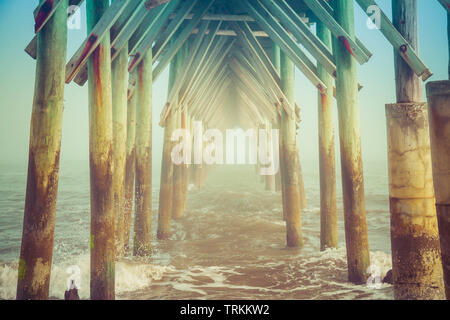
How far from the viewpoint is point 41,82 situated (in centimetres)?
259

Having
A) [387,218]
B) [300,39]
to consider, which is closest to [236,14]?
[300,39]

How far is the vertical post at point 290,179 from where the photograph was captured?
5922 mm

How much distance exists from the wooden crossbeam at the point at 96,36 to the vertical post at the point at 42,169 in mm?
540

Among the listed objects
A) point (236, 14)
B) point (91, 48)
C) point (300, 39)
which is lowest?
point (91, 48)

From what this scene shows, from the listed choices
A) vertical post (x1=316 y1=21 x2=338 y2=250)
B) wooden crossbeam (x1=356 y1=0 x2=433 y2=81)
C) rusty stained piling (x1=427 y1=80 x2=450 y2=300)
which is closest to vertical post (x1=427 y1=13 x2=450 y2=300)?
rusty stained piling (x1=427 y1=80 x2=450 y2=300)

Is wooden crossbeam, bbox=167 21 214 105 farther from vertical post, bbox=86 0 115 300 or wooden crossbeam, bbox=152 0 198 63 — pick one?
vertical post, bbox=86 0 115 300

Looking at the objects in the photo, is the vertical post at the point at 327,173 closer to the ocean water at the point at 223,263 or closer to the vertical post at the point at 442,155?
the ocean water at the point at 223,263

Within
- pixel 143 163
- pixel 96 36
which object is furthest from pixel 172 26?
pixel 96 36

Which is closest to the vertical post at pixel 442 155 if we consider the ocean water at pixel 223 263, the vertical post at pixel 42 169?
the ocean water at pixel 223 263

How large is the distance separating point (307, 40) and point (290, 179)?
86.8 inches

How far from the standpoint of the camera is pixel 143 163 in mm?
5266

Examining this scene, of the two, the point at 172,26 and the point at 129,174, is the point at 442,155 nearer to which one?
the point at 129,174
